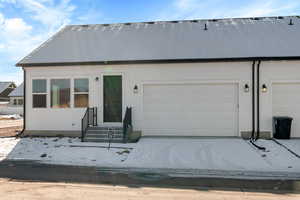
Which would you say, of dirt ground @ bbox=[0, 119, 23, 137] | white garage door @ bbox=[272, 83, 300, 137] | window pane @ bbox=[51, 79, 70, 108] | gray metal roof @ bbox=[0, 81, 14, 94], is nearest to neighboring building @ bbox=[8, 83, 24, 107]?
gray metal roof @ bbox=[0, 81, 14, 94]

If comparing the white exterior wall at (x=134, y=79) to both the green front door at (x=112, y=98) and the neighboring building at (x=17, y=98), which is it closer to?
the green front door at (x=112, y=98)

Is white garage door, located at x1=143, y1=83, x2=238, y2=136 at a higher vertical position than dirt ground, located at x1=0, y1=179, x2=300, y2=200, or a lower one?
higher

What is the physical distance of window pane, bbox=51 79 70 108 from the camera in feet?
32.4

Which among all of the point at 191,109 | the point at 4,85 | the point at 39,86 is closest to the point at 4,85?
the point at 4,85

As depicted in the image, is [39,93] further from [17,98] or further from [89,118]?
[17,98]

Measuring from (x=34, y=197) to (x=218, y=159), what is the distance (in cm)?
481

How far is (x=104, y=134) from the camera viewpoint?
8805 mm

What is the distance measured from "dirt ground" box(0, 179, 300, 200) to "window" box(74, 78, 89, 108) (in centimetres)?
544

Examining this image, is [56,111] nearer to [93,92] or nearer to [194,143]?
[93,92]

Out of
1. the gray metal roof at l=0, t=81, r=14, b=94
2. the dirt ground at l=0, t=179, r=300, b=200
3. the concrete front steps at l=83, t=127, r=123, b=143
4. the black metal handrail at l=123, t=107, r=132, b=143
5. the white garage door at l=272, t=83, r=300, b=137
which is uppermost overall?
the gray metal roof at l=0, t=81, r=14, b=94

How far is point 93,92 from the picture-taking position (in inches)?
383

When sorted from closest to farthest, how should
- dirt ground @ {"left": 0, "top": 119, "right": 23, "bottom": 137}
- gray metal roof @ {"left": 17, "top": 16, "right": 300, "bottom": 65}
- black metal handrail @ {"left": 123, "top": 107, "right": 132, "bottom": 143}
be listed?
black metal handrail @ {"left": 123, "top": 107, "right": 132, "bottom": 143} → gray metal roof @ {"left": 17, "top": 16, "right": 300, "bottom": 65} → dirt ground @ {"left": 0, "top": 119, "right": 23, "bottom": 137}

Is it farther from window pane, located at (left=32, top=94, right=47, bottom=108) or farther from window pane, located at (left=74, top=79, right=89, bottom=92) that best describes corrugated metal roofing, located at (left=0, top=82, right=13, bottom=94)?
window pane, located at (left=74, top=79, right=89, bottom=92)

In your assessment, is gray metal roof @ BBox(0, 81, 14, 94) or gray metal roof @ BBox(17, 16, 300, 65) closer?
gray metal roof @ BBox(17, 16, 300, 65)
